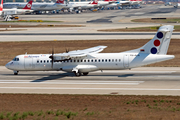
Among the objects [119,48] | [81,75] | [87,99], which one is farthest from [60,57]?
[119,48]

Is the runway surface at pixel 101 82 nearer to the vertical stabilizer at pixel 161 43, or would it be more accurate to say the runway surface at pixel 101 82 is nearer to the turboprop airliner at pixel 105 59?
the turboprop airliner at pixel 105 59

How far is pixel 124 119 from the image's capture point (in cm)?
2136

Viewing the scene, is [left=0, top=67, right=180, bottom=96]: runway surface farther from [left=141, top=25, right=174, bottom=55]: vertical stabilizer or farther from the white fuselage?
[left=141, top=25, right=174, bottom=55]: vertical stabilizer

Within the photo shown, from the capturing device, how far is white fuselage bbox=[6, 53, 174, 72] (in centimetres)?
3925

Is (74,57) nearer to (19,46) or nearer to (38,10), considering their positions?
(19,46)

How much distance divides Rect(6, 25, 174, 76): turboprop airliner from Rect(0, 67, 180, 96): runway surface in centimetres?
146

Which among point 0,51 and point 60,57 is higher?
point 60,57

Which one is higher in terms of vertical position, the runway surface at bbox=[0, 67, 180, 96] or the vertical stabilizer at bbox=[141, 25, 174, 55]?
the vertical stabilizer at bbox=[141, 25, 174, 55]

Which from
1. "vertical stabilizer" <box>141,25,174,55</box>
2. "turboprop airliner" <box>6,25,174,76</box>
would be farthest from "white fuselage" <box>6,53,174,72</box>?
"vertical stabilizer" <box>141,25,174,55</box>

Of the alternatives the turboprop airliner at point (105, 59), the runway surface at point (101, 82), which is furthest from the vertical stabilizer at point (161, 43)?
the runway surface at point (101, 82)

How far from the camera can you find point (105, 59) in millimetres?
40500

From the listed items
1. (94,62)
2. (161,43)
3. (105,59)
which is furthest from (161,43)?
(94,62)

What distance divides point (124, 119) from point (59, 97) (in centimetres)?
1031

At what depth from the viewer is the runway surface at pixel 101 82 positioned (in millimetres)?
32875
